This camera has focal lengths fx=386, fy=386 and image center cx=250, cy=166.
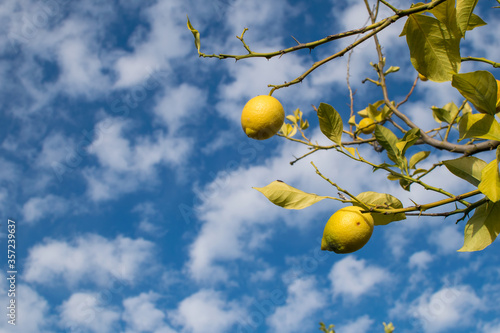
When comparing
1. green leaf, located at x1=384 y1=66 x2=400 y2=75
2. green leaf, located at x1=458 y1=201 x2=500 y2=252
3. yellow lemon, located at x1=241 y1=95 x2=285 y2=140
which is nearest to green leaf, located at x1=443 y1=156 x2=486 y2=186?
green leaf, located at x1=458 y1=201 x2=500 y2=252

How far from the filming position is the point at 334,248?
1.07 meters

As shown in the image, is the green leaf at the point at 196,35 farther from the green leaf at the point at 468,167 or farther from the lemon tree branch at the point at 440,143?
the lemon tree branch at the point at 440,143

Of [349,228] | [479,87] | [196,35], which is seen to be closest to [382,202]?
[349,228]

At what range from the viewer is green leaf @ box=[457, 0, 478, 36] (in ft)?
2.68

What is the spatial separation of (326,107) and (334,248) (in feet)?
1.28

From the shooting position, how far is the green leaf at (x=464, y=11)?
0.82 m

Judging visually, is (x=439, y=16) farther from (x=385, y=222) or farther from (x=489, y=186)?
(x=385, y=222)

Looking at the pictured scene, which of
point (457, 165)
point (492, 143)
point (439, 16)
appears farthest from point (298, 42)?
point (492, 143)

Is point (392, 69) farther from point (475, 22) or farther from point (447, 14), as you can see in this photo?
point (447, 14)

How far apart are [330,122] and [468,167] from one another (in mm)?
350

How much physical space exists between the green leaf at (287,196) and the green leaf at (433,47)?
1.30ft

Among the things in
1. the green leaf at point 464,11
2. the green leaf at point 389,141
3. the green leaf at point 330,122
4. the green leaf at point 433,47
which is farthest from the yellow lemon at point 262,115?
the green leaf at point 464,11

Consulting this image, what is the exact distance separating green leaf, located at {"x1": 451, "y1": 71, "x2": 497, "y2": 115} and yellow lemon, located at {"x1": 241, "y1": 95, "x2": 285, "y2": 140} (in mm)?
537

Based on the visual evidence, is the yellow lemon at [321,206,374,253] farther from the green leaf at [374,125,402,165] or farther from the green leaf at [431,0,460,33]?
the green leaf at [431,0,460,33]
